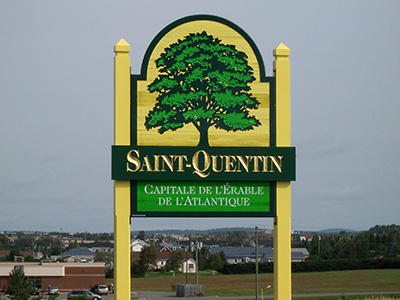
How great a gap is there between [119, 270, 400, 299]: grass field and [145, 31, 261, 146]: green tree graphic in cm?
5045

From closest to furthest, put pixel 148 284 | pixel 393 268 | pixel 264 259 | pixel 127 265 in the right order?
pixel 127 265, pixel 148 284, pixel 393 268, pixel 264 259

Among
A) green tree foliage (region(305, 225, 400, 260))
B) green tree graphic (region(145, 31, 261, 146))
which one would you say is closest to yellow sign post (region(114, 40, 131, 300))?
green tree graphic (region(145, 31, 261, 146))

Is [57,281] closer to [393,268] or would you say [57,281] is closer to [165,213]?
[393,268]

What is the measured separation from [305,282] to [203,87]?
2453 inches

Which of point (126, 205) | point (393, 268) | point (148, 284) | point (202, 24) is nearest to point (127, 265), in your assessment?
point (126, 205)

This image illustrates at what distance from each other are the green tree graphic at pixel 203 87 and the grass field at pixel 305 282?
166 ft

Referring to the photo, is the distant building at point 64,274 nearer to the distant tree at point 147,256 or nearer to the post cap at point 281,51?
the distant tree at point 147,256

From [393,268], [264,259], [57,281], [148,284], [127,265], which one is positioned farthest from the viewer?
[264,259]

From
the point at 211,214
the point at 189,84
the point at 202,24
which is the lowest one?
the point at 211,214

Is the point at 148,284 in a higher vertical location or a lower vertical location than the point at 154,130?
lower

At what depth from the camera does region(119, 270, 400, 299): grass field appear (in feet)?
233

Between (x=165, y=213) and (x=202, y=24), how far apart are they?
17.6 feet

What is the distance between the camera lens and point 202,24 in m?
20.0

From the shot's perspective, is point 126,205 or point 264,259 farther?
point 264,259
